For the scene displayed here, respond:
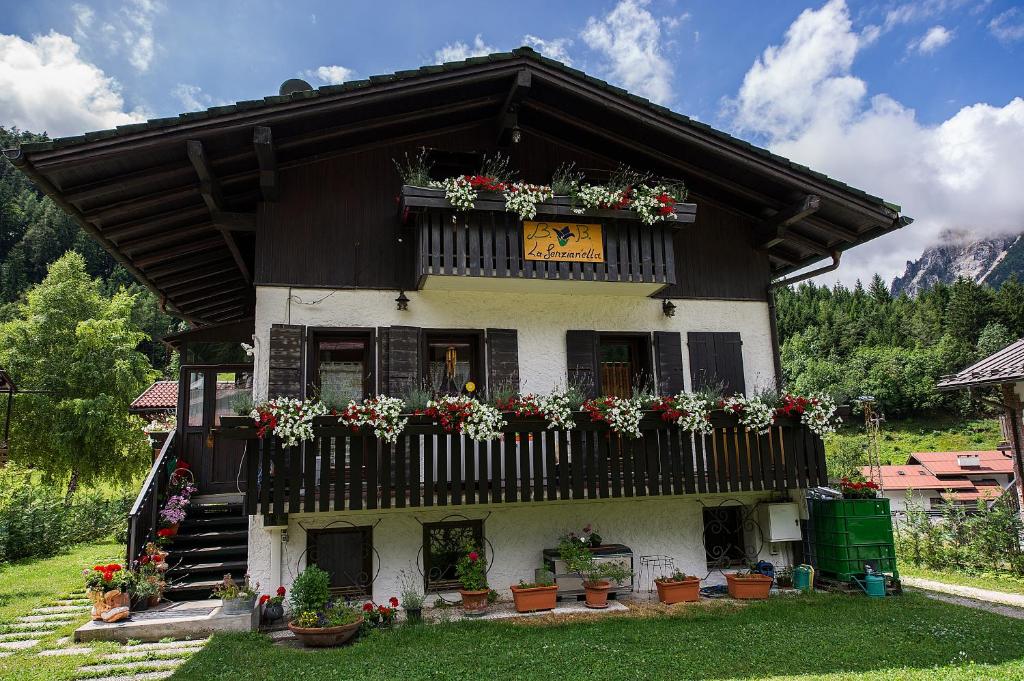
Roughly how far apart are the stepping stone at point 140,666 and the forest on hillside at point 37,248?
51.4m

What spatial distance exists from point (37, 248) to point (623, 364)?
65139 mm

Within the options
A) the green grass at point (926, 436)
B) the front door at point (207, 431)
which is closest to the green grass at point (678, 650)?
the front door at point (207, 431)

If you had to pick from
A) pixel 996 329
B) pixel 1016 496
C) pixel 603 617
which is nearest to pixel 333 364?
pixel 603 617

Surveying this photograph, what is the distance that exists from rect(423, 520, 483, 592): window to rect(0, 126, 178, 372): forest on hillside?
166 ft

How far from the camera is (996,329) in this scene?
62.2 m

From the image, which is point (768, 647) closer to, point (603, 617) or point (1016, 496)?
point (603, 617)

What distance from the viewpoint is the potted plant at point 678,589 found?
8633 millimetres

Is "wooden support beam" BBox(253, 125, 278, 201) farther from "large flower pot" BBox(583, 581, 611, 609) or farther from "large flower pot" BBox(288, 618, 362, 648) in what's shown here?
"large flower pot" BBox(583, 581, 611, 609)

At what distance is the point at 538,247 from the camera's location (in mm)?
8930

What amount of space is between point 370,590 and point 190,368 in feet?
17.5

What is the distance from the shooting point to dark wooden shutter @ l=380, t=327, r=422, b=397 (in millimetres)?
8773

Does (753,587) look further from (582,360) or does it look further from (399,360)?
(399,360)

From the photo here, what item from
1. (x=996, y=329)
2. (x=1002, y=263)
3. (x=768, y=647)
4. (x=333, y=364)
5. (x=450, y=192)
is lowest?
(x=768, y=647)

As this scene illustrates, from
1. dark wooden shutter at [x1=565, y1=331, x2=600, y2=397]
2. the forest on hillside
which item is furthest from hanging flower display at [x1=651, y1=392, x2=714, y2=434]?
the forest on hillside
